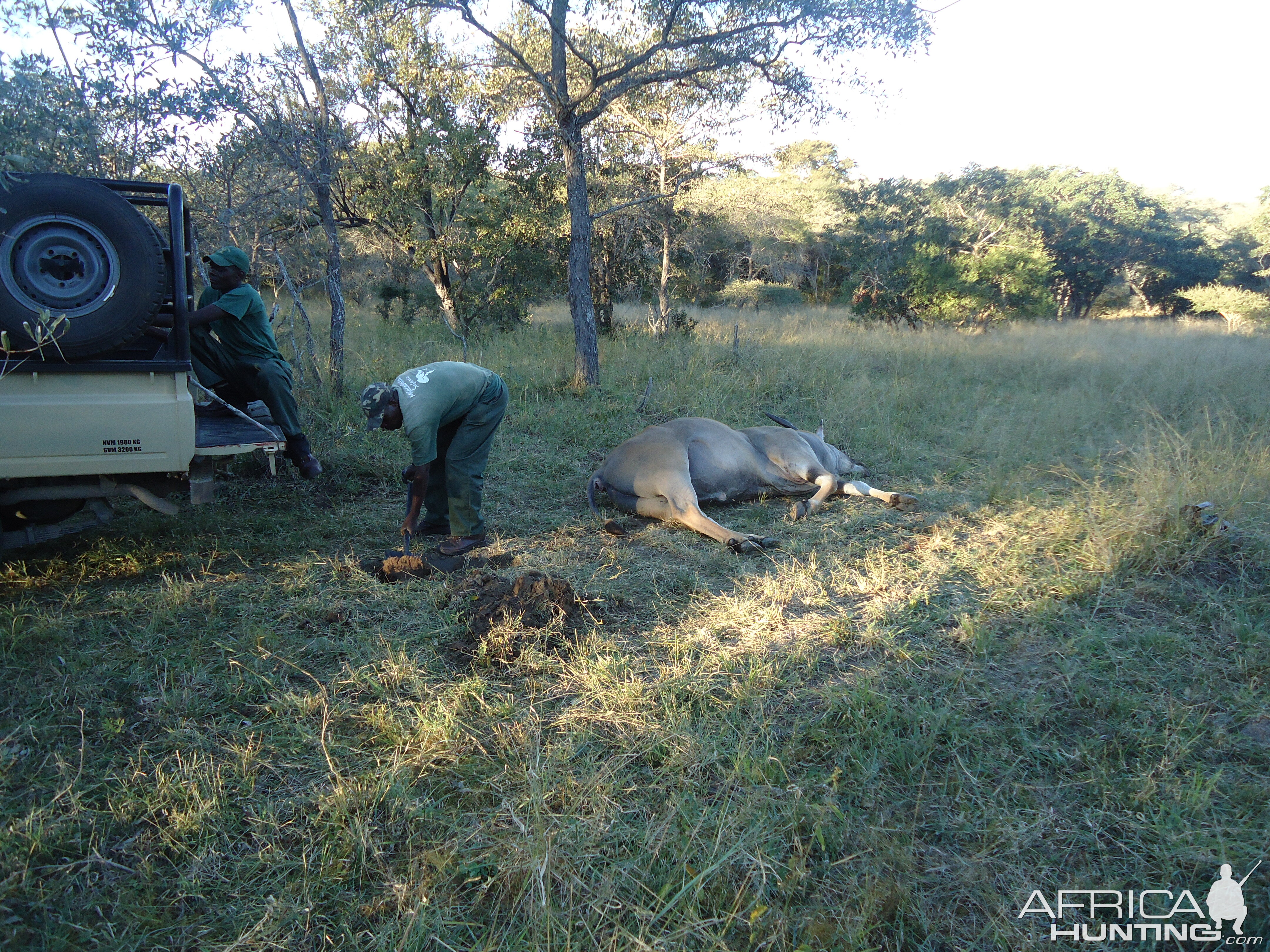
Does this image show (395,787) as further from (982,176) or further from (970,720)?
(982,176)

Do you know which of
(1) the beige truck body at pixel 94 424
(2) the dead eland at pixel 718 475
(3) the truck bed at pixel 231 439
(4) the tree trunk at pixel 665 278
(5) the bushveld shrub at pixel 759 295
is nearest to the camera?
(1) the beige truck body at pixel 94 424

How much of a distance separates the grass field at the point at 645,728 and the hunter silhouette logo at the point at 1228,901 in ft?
0.16

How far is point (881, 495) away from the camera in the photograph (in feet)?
21.1

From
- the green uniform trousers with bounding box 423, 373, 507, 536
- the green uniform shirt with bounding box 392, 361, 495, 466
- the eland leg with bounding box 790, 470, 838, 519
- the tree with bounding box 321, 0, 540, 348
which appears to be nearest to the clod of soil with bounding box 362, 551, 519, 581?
the green uniform trousers with bounding box 423, 373, 507, 536

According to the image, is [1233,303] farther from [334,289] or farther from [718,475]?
[334,289]

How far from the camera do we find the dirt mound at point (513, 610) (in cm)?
371

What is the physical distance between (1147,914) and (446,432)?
14.9 feet

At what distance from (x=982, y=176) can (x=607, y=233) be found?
11.9 m

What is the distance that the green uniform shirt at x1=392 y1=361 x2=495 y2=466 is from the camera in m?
4.64

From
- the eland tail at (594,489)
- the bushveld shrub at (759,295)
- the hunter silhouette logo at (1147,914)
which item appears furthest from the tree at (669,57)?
the bushveld shrub at (759,295)

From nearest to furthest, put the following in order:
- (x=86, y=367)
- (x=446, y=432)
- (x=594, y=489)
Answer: (x=86, y=367)
(x=446, y=432)
(x=594, y=489)

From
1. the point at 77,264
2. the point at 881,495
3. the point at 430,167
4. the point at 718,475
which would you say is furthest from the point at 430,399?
the point at 430,167

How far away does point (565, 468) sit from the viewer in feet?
23.5

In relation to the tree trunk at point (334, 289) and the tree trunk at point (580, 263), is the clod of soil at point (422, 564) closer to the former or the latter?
the tree trunk at point (334, 289)
